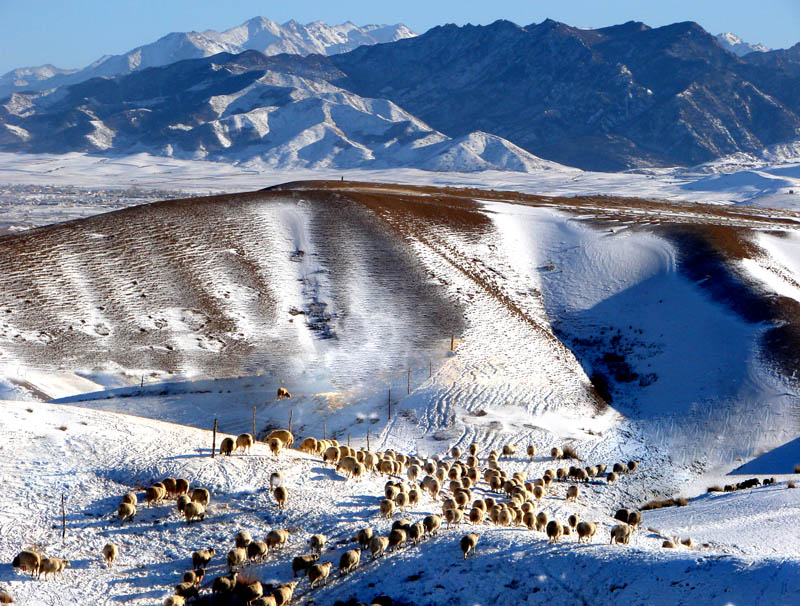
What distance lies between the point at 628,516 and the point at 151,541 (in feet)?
43.6

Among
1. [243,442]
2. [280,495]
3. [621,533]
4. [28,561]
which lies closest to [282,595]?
[280,495]

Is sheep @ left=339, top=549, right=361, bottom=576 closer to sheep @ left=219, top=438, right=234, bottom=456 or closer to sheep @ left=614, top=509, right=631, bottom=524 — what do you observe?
sheep @ left=219, top=438, right=234, bottom=456

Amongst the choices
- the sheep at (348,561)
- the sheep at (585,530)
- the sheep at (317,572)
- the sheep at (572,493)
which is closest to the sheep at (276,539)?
the sheep at (317,572)

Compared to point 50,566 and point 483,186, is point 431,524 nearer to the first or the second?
point 50,566

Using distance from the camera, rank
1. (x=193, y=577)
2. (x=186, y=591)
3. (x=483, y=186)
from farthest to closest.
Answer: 1. (x=483, y=186)
2. (x=193, y=577)
3. (x=186, y=591)

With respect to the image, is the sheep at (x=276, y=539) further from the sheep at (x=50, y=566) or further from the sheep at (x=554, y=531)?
the sheep at (x=554, y=531)

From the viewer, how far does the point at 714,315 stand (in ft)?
152

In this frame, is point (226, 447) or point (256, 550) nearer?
point (256, 550)

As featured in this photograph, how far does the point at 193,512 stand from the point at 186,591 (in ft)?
9.81

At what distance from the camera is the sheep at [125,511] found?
1859 centimetres

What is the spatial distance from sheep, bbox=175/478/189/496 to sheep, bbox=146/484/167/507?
39 centimetres

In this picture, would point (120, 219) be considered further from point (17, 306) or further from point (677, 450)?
point (677, 450)

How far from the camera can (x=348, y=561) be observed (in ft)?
56.2

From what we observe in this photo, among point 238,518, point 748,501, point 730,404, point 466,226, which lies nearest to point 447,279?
point 466,226
